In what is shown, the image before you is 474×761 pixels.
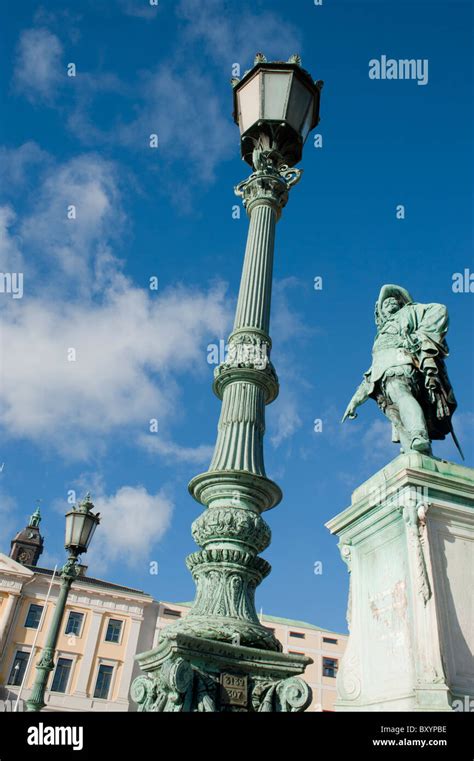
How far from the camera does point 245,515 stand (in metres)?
7.12

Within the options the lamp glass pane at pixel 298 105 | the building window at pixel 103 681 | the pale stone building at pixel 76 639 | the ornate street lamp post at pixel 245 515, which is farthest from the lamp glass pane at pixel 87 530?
the building window at pixel 103 681

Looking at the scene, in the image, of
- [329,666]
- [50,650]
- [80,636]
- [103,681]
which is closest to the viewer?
[50,650]

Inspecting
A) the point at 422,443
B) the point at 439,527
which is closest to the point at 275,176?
the point at 422,443

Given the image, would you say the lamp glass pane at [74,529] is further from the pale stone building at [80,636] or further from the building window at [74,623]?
the building window at [74,623]

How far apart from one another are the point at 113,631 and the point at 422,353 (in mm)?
48279

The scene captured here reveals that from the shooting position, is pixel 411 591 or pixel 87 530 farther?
pixel 87 530

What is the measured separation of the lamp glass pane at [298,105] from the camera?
36.8ft

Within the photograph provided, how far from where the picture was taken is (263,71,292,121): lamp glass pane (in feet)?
36.5

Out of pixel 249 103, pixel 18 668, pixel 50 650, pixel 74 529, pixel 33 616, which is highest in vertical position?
pixel 249 103

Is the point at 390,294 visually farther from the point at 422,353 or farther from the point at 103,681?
the point at 103,681

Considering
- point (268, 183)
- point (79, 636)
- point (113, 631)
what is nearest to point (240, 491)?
point (268, 183)

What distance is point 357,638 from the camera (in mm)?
4887
